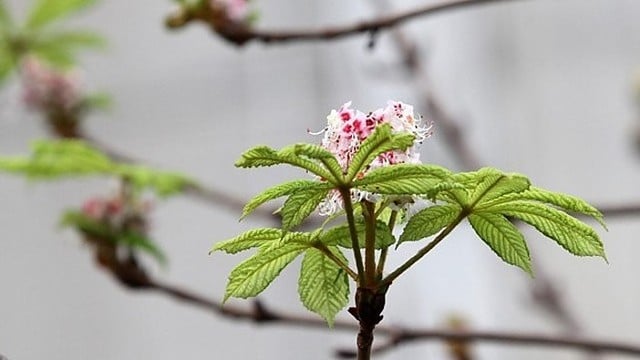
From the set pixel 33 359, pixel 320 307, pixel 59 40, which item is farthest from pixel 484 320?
pixel 320 307

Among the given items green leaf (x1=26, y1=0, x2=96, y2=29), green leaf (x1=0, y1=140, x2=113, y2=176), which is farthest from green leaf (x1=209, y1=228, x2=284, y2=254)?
green leaf (x1=26, y1=0, x2=96, y2=29)

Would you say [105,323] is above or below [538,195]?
above

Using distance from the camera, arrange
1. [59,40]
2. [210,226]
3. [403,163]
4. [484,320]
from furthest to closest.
Result: 1. [210,226]
2. [484,320]
3. [59,40]
4. [403,163]

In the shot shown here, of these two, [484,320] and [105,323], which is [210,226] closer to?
[105,323]

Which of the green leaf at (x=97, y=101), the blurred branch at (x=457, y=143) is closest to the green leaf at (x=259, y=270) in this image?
the green leaf at (x=97, y=101)

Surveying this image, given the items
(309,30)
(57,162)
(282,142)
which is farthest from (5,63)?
(282,142)

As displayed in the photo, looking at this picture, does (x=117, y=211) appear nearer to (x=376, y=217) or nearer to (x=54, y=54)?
(x=54, y=54)
